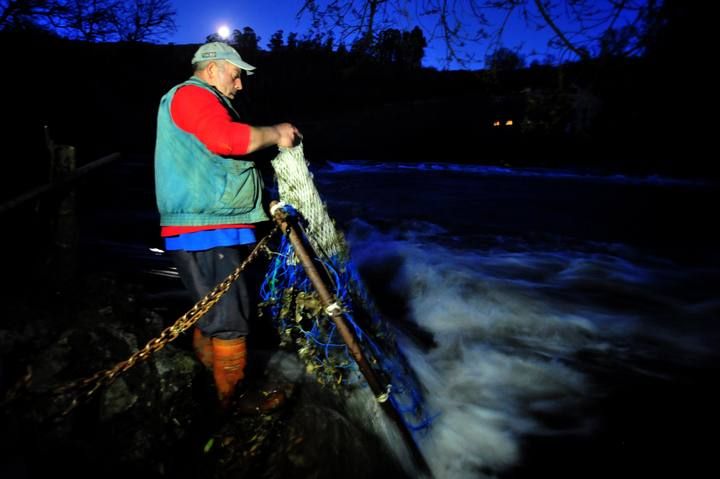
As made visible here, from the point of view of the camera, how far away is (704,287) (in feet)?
24.1

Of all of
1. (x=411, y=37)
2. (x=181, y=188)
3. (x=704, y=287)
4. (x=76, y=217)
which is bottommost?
(x=704, y=287)

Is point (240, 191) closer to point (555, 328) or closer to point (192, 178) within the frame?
point (192, 178)

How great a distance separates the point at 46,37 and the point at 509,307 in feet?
53.9

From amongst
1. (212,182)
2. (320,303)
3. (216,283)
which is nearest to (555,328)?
(320,303)

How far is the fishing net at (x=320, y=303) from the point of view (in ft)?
9.36

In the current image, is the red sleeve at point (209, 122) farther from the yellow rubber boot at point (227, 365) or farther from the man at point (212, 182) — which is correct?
the yellow rubber boot at point (227, 365)

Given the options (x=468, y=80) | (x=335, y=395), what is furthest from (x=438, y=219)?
(x=468, y=80)

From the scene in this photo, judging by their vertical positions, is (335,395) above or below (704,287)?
above

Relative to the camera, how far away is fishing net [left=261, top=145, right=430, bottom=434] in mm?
2852

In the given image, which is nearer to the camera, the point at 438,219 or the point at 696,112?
the point at 696,112

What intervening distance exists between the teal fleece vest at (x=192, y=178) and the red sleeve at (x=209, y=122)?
0.09 metres

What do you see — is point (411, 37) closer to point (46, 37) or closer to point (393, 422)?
point (393, 422)

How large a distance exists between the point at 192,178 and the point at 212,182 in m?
0.13

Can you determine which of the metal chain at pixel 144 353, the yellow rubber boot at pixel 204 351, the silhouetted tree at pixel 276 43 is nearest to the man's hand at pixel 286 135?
the metal chain at pixel 144 353
